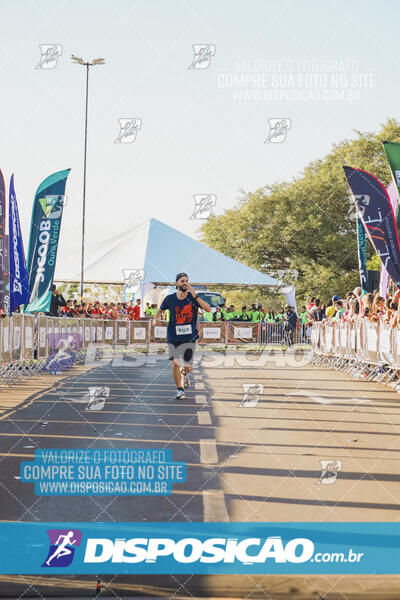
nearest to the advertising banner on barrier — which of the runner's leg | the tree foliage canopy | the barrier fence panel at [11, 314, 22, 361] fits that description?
the barrier fence panel at [11, 314, 22, 361]

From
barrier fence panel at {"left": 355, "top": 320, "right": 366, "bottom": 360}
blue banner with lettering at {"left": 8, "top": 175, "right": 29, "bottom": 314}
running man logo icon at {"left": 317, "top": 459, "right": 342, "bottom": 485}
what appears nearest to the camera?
running man logo icon at {"left": 317, "top": 459, "right": 342, "bottom": 485}

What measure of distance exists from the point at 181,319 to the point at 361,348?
6714 mm

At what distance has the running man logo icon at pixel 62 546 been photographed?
421cm

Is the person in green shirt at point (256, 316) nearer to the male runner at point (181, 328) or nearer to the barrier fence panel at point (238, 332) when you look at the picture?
the barrier fence panel at point (238, 332)

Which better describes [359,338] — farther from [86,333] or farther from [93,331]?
[93,331]

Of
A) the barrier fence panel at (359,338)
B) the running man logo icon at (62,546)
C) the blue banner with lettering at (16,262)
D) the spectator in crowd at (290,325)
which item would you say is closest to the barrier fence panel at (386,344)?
the barrier fence panel at (359,338)

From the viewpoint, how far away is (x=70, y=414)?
10.8m

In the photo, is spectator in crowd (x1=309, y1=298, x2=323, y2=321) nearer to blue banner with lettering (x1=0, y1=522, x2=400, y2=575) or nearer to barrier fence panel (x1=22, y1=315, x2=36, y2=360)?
barrier fence panel (x1=22, y1=315, x2=36, y2=360)

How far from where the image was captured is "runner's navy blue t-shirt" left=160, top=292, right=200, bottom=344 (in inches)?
507

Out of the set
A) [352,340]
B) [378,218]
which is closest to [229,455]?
[378,218]

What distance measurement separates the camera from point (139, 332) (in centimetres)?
3200

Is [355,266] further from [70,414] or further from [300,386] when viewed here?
[70,414]

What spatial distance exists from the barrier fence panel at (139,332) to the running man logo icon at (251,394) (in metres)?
15.8

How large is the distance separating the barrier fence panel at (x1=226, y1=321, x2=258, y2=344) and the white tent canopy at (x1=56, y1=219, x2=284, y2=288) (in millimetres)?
4784
